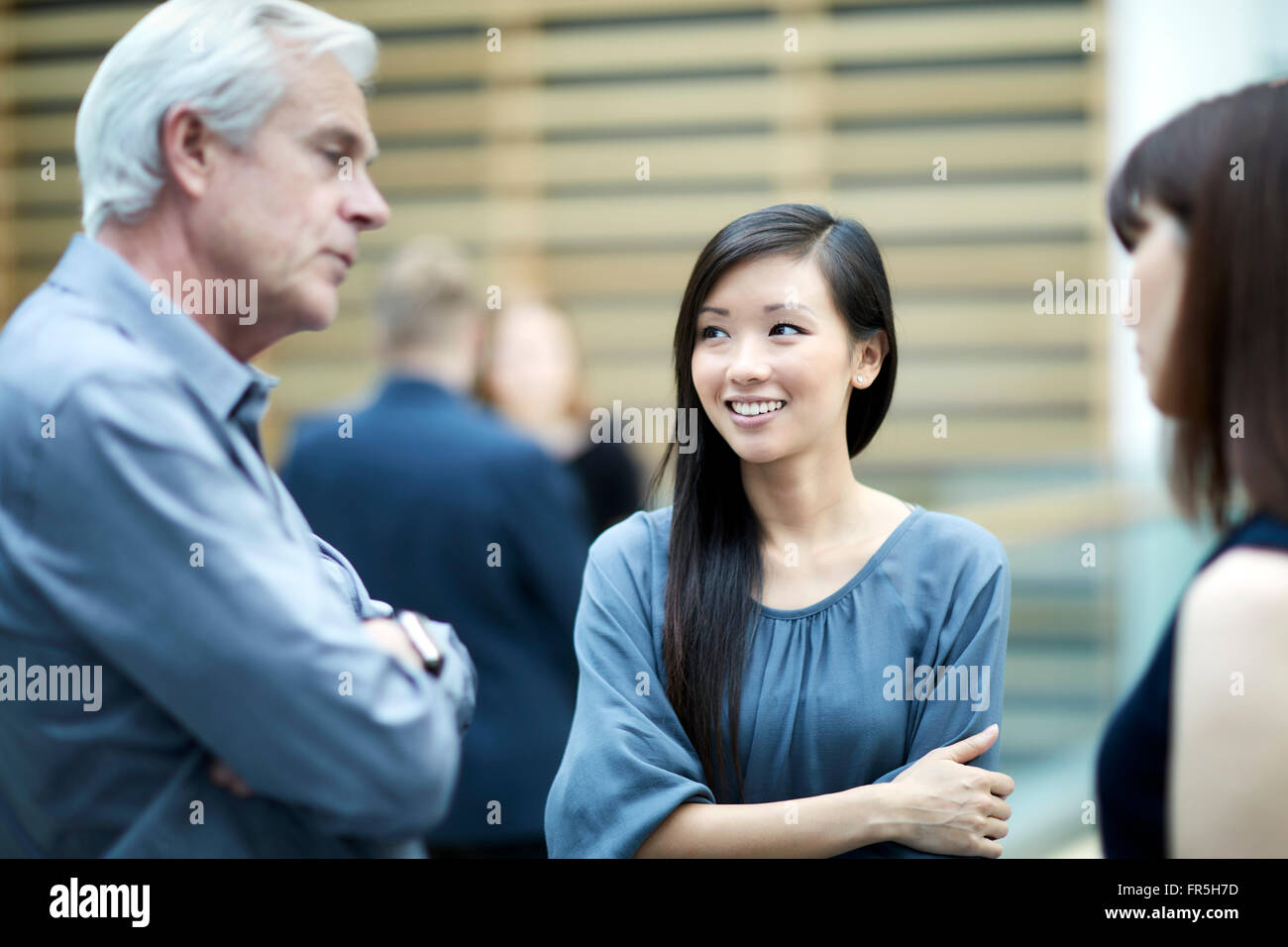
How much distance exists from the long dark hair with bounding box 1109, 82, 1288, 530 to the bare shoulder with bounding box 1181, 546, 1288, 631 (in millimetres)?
60

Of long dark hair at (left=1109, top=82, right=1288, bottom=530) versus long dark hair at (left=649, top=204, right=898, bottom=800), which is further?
long dark hair at (left=649, top=204, right=898, bottom=800)

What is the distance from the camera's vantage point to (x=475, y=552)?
2.38 m

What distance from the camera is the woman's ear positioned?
134cm

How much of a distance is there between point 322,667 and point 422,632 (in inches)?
6.4

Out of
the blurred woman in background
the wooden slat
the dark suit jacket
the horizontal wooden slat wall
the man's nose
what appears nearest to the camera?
the man's nose

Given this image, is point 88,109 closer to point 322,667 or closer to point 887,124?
point 322,667

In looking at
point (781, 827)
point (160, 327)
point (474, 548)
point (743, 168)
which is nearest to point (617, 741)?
point (781, 827)

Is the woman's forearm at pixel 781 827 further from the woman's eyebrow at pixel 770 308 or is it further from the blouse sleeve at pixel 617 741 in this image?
the woman's eyebrow at pixel 770 308

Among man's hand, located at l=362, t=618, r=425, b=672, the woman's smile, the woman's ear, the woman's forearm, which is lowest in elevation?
the woman's forearm

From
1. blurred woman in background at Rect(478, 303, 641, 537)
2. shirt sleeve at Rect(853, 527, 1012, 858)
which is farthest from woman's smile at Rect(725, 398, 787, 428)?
blurred woman in background at Rect(478, 303, 641, 537)

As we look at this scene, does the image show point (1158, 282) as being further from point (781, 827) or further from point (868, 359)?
point (781, 827)

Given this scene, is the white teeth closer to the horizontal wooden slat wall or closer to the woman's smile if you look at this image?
the woman's smile

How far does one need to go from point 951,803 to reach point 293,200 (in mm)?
921

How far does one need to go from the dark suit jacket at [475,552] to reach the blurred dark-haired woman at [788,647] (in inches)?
38.7
